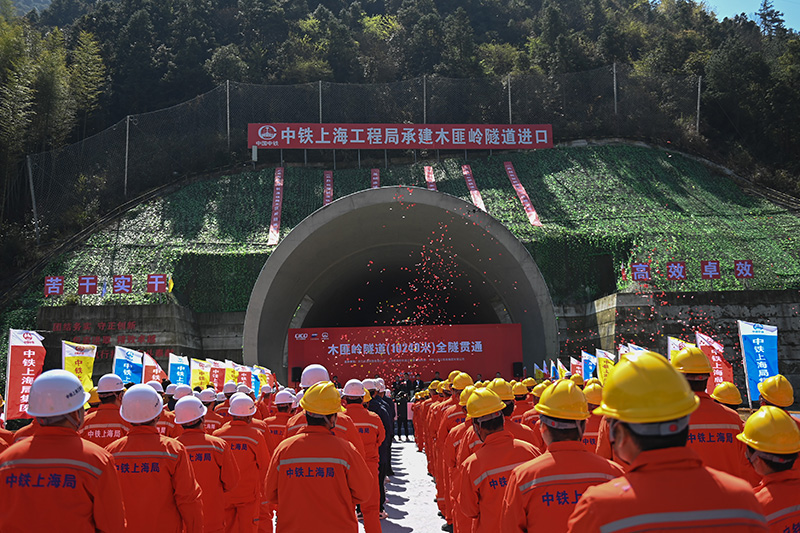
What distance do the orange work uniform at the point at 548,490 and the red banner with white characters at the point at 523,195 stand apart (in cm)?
2432

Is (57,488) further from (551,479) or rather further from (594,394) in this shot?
(594,394)

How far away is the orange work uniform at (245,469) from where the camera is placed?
5805mm

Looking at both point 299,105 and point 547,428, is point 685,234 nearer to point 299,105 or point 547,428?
point 299,105

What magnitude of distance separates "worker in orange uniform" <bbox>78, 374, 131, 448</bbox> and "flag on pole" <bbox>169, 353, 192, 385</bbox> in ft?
21.2

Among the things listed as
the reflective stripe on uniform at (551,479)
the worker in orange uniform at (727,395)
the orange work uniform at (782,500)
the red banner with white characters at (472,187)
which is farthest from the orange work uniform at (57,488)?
the red banner with white characters at (472,187)

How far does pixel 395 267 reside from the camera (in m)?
24.8

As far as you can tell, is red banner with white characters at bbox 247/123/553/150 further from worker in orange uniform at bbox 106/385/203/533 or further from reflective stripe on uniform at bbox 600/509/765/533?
reflective stripe on uniform at bbox 600/509/765/533

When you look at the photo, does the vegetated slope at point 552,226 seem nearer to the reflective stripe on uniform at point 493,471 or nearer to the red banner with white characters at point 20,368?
the red banner with white characters at point 20,368

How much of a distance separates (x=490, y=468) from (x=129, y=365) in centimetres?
795

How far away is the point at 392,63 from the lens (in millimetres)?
49531

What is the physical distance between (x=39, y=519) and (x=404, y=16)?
56883 mm

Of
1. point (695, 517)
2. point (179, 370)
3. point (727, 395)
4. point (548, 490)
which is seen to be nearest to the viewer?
point (695, 517)

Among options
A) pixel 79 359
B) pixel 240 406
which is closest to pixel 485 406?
pixel 240 406

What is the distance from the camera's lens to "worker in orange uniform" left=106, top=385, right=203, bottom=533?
3.91 m
